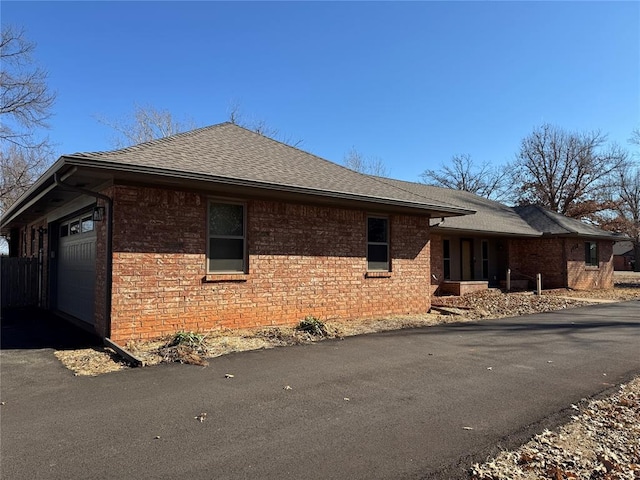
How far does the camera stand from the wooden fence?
1427 centimetres

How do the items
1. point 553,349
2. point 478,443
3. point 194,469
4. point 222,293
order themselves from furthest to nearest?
point 222,293 < point 553,349 < point 478,443 < point 194,469

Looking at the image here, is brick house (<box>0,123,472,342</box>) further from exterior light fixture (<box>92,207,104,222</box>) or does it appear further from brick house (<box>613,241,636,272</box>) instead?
brick house (<box>613,241,636,272</box>)

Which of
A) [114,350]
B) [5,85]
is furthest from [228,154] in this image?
[5,85]

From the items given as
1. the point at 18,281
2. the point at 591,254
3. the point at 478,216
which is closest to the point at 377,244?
the point at 478,216

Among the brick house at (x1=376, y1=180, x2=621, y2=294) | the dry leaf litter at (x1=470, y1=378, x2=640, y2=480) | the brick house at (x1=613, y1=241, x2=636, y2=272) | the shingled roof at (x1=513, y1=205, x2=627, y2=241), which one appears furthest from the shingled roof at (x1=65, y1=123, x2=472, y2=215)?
the brick house at (x1=613, y1=241, x2=636, y2=272)

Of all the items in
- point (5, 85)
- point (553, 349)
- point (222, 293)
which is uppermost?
point (5, 85)

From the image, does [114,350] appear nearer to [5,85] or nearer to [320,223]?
[320,223]

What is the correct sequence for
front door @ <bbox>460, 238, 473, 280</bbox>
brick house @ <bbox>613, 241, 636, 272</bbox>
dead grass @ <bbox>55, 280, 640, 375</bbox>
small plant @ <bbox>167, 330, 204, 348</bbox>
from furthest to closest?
brick house @ <bbox>613, 241, 636, 272</bbox>, front door @ <bbox>460, 238, 473, 280</bbox>, small plant @ <bbox>167, 330, 204, 348</bbox>, dead grass @ <bbox>55, 280, 640, 375</bbox>

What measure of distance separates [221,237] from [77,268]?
4.09 m

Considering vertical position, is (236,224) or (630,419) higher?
(236,224)

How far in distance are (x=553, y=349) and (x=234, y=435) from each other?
6.46 metres

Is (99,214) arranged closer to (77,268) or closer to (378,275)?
(77,268)

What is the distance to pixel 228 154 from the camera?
9742 millimetres

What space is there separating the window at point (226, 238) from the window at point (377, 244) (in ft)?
11.9
